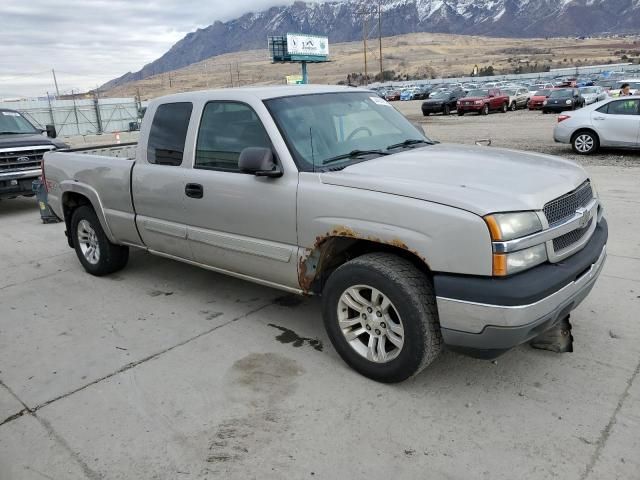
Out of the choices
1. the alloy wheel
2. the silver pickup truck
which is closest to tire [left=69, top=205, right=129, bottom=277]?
the silver pickup truck

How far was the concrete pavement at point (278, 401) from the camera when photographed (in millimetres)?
2848

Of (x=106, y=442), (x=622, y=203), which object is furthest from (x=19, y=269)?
(x=622, y=203)

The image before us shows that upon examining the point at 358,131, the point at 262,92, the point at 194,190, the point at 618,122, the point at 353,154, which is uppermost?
the point at 262,92

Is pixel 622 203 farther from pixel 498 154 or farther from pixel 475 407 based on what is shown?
pixel 475 407

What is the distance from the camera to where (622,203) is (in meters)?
8.32

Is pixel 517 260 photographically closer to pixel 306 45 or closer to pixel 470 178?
pixel 470 178

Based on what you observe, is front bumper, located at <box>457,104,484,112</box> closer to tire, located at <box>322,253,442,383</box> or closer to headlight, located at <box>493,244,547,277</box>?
tire, located at <box>322,253,442,383</box>

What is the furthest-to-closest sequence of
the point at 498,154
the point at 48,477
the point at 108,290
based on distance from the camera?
the point at 108,290 → the point at 498,154 → the point at 48,477

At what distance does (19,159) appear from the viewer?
9.66 m

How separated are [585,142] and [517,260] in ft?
42.5

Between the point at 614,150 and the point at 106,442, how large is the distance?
1508 centimetres

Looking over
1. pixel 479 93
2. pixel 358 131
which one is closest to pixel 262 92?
pixel 358 131

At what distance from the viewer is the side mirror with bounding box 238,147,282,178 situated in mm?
3607

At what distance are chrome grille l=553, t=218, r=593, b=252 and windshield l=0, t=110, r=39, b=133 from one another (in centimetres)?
1040
